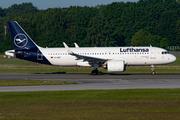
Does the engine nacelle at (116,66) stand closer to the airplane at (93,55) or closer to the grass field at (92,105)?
the airplane at (93,55)

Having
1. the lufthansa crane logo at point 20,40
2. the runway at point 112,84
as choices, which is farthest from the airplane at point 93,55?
the runway at point 112,84

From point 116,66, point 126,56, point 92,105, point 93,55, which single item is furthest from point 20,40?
point 92,105

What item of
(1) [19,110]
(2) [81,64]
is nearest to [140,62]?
(2) [81,64]

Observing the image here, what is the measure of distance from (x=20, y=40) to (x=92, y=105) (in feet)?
83.5

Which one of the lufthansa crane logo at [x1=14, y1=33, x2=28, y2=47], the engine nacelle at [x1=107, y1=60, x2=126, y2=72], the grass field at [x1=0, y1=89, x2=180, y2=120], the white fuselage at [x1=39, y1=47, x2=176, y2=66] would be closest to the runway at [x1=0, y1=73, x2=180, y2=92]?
the grass field at [x1=0, y1=89, x2=180, y2=120]

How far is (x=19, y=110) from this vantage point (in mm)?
15070

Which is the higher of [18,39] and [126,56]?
[18,39]

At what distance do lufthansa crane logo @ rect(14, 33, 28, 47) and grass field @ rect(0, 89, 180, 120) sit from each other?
64.3ft

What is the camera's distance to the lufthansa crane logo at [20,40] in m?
39.2

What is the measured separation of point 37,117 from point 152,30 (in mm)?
118042

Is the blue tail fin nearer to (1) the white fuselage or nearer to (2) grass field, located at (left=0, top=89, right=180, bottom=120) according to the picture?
Result: (1) the white fuselage

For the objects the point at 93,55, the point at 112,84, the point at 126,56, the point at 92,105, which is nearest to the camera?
the point at 92,105

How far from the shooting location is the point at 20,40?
39.3 m

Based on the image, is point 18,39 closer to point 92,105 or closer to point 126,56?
point 126,56
